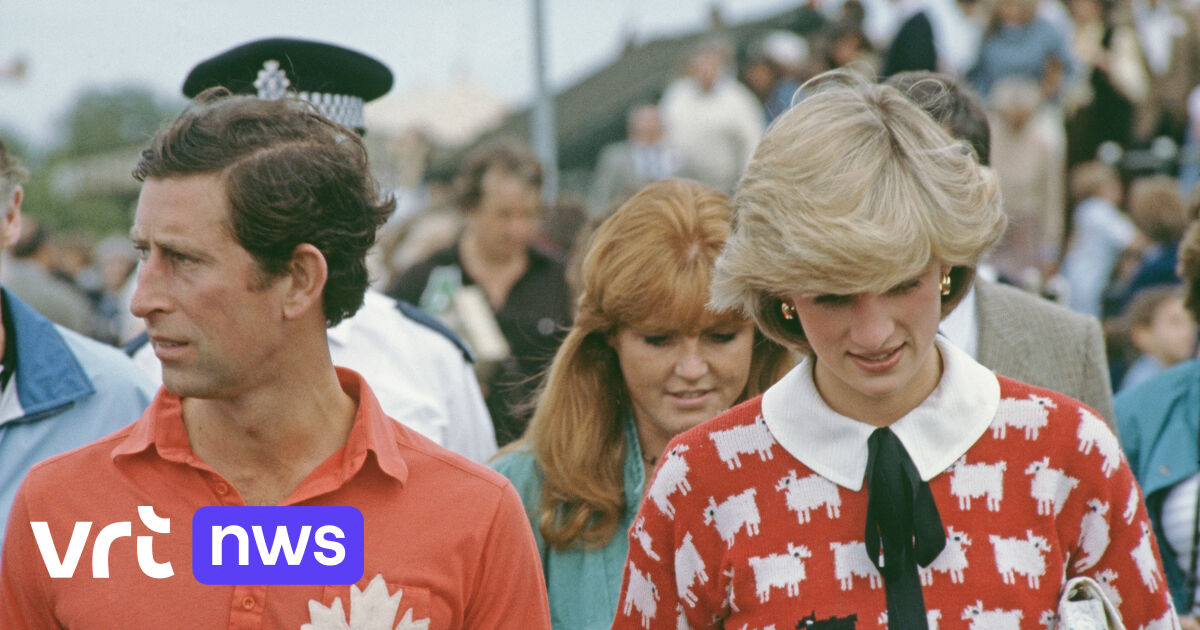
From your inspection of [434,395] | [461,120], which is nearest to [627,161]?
[434,395]

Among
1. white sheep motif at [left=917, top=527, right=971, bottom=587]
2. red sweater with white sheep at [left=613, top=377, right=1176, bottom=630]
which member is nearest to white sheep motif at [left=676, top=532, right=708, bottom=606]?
red sweater with white sheep at [left=613, top=377, right=1176, bottom=630]

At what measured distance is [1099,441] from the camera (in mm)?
2467

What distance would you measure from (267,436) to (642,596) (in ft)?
2.57

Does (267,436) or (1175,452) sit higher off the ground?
(267,436)

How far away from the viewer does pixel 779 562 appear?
2.47m

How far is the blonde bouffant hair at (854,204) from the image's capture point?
7.79 ft

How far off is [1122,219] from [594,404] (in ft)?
24.2

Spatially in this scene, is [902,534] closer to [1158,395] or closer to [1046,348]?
[1046,348]

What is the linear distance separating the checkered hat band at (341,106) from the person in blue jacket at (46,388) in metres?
0.86

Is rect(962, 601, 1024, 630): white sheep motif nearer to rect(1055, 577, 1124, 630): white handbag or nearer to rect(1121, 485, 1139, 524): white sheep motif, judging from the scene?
rect(1055, 577, 1124, 630): white handbag

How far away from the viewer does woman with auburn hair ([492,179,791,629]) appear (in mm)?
3430

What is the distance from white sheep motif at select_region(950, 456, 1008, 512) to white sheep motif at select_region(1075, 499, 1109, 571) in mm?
158

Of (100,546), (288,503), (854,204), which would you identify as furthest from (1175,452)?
(100,546)

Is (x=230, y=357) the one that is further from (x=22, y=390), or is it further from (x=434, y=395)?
(x=434, y=395)
